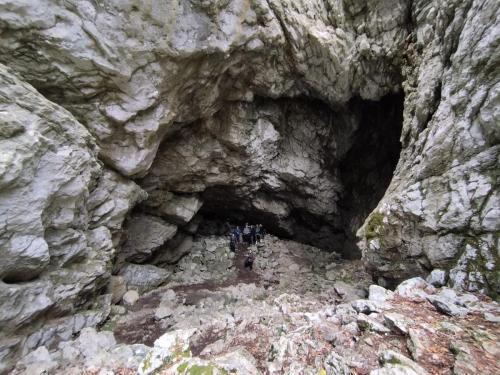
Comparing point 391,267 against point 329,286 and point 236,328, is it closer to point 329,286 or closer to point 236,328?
point 329,286

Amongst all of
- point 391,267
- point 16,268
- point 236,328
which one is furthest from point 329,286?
point 16,268

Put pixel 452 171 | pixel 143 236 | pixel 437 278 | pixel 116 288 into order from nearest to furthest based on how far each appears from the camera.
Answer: pixel 437 278 < pixel 452 171 < pixel 116 288 < pixel 143 236

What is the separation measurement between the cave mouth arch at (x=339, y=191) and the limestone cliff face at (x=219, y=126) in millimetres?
133

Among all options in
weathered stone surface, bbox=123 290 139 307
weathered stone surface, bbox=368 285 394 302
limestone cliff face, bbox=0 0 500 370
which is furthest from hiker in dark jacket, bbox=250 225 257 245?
weathered stone surface, bbox=368 285 394 302

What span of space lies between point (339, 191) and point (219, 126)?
900 centimetres

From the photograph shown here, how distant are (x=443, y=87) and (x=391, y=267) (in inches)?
217

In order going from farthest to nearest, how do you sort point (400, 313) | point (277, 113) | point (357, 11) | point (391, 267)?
point (277, 113), point (357, 11), point (391, 267), point (400, 313)

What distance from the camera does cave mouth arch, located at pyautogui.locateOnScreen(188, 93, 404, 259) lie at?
14.8m

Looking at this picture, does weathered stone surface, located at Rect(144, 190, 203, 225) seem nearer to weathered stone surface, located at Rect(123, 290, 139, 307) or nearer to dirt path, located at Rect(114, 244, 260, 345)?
dirt path, located at Rect(114, 244, 260, 345)

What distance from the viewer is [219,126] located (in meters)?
13.4

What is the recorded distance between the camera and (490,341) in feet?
13.4

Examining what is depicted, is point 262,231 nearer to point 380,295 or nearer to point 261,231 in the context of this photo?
point 261,231

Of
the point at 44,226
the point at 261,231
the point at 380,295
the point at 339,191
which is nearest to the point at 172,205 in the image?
the point at 261,231

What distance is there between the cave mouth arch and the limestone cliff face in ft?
0.44
